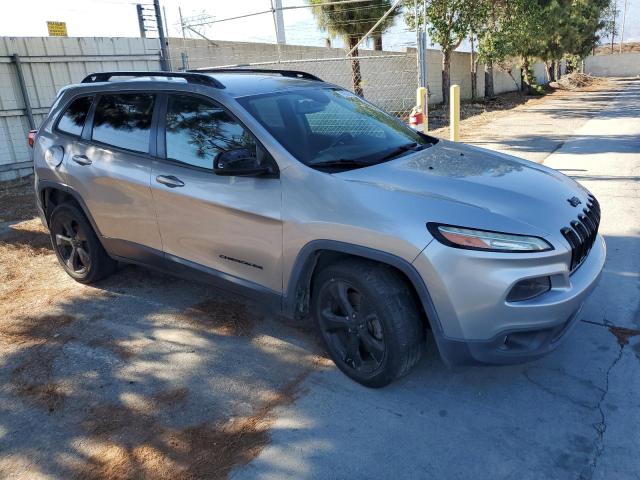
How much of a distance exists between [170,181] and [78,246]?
166cm

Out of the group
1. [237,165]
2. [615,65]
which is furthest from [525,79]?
[615,65]

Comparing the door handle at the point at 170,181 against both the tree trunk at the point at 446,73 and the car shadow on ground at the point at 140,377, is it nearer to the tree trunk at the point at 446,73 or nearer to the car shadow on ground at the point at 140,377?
the car shadow on ground at the point at 140,377

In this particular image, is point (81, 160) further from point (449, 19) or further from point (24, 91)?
point (449, 19)

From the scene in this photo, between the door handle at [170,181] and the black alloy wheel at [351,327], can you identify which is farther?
the door handle at [170,181]

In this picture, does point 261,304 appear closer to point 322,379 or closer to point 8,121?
point 322,379

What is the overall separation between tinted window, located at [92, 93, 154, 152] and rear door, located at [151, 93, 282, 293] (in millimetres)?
205

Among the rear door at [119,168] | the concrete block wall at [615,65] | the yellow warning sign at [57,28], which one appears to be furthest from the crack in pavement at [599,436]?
the concrete block wall at [615,65]

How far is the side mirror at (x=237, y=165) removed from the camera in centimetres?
323

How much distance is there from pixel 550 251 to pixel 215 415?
6.65 feet

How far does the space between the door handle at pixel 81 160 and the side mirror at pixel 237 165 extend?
66.1 inches

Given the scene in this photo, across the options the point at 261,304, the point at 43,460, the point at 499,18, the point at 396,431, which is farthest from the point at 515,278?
the point at 499,18

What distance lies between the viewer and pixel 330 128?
3.81 meters

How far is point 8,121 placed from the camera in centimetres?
984

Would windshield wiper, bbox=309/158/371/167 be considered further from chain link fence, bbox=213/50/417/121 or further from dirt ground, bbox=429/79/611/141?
chain link fence, bbox=213/50/417/121
